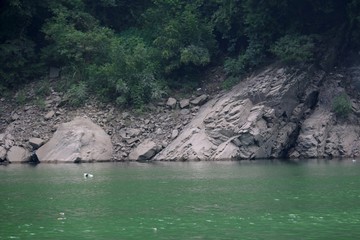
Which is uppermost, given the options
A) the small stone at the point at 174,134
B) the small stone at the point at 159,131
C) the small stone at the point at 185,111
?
the small stone at the point at 185,111

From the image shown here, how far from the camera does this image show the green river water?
707 inches

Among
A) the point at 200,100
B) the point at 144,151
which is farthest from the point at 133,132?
the point at 200,100

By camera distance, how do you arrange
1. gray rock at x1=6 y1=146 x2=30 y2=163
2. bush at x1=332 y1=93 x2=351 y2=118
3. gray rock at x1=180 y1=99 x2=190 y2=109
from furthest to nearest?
gray rock at x1=180 y1=99 x2=190 y2=109 → gray rock at x1=6 y1=146 x2=30 y2=163 → bush at x1=332 y1=93 x2=351 y2=118

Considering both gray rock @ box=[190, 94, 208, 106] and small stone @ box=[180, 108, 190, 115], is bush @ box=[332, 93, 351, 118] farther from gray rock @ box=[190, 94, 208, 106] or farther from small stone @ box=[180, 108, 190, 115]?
small stone @ box=[180, 108, 190, 115]

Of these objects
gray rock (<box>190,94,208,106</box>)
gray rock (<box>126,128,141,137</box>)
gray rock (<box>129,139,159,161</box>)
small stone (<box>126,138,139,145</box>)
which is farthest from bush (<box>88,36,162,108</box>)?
gray rock (<box>129,139,159,161</box>)

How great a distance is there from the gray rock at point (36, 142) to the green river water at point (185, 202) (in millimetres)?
5616

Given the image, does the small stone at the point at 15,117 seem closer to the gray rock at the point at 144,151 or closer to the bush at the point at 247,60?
the gray rock at the point at 144,151

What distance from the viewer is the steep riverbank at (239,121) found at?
4006cm

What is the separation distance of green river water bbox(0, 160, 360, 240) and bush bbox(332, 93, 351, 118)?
5.25m

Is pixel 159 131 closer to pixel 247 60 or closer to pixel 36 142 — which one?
pixel 36 142

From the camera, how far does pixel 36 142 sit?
4184 cm

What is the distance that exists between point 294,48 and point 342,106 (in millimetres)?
4567

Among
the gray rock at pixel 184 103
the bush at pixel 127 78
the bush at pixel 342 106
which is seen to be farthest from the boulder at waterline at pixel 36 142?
the bush at pixel 342 106

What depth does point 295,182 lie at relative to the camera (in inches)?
1100
